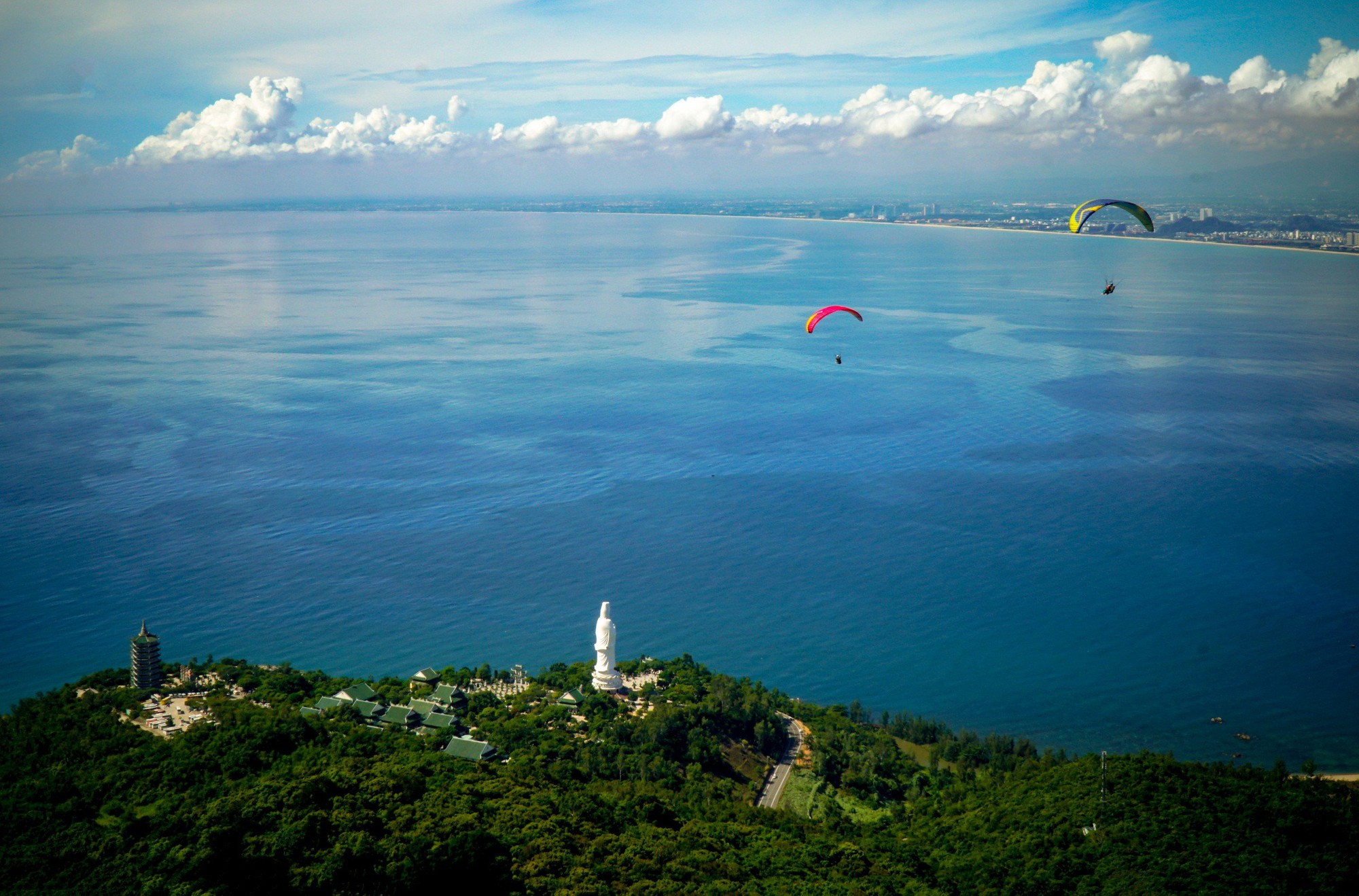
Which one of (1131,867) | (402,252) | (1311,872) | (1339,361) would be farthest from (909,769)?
(402,252)

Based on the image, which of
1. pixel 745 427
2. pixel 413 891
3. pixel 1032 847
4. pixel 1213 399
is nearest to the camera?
pixel 413 891

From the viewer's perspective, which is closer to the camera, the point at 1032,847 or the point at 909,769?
the point at 1032,847

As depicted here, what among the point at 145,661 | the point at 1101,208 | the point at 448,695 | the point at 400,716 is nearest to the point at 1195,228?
the point at 1101,208

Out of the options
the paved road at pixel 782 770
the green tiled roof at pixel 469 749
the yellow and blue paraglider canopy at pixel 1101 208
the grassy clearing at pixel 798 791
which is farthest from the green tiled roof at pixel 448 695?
the yellow and blue paraglider canopy at pixel 1101 208

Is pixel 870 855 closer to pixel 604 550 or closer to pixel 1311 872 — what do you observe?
pixel 1311 872

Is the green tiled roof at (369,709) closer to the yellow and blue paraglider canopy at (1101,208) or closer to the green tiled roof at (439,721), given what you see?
the green tiled roof at (439,721)

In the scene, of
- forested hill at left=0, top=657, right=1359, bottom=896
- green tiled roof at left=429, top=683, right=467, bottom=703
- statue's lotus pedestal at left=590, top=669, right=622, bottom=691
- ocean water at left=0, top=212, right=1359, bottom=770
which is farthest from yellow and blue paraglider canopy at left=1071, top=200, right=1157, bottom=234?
green tiled roof at left=429, top=683, right=467, bottom=703
